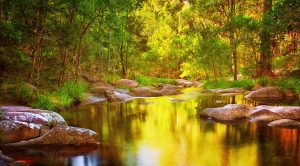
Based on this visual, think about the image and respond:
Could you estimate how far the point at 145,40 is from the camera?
146ft

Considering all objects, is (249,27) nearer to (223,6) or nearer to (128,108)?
(223,6)

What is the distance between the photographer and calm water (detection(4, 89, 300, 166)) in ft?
26.5

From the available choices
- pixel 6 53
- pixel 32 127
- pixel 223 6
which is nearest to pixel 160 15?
pixel 223 6

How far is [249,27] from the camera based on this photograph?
889 inches

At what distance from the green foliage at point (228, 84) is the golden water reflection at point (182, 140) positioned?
1087 cm

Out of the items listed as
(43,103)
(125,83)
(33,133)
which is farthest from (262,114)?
(125,83)

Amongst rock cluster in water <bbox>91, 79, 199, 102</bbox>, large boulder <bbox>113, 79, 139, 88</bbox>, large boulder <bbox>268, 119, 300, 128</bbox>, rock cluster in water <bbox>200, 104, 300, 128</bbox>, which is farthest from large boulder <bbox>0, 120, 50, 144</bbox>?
large boulder <bbox>113, 79, 139, 88</bbox>

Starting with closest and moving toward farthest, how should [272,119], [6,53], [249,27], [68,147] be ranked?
[68,147]
[272,119]
[6,53]
[249,27]

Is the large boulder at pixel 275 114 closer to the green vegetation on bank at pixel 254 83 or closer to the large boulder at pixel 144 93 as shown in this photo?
the green vegetation on bank at pixel 254 83

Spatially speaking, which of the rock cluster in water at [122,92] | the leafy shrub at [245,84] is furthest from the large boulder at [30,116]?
the leafy shrub at [245,84]

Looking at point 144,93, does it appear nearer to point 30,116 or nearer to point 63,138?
point 30,116

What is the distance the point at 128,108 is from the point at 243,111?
5.83m

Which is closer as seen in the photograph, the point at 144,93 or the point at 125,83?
the point at 144,93

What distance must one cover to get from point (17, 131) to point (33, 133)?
0.42m
